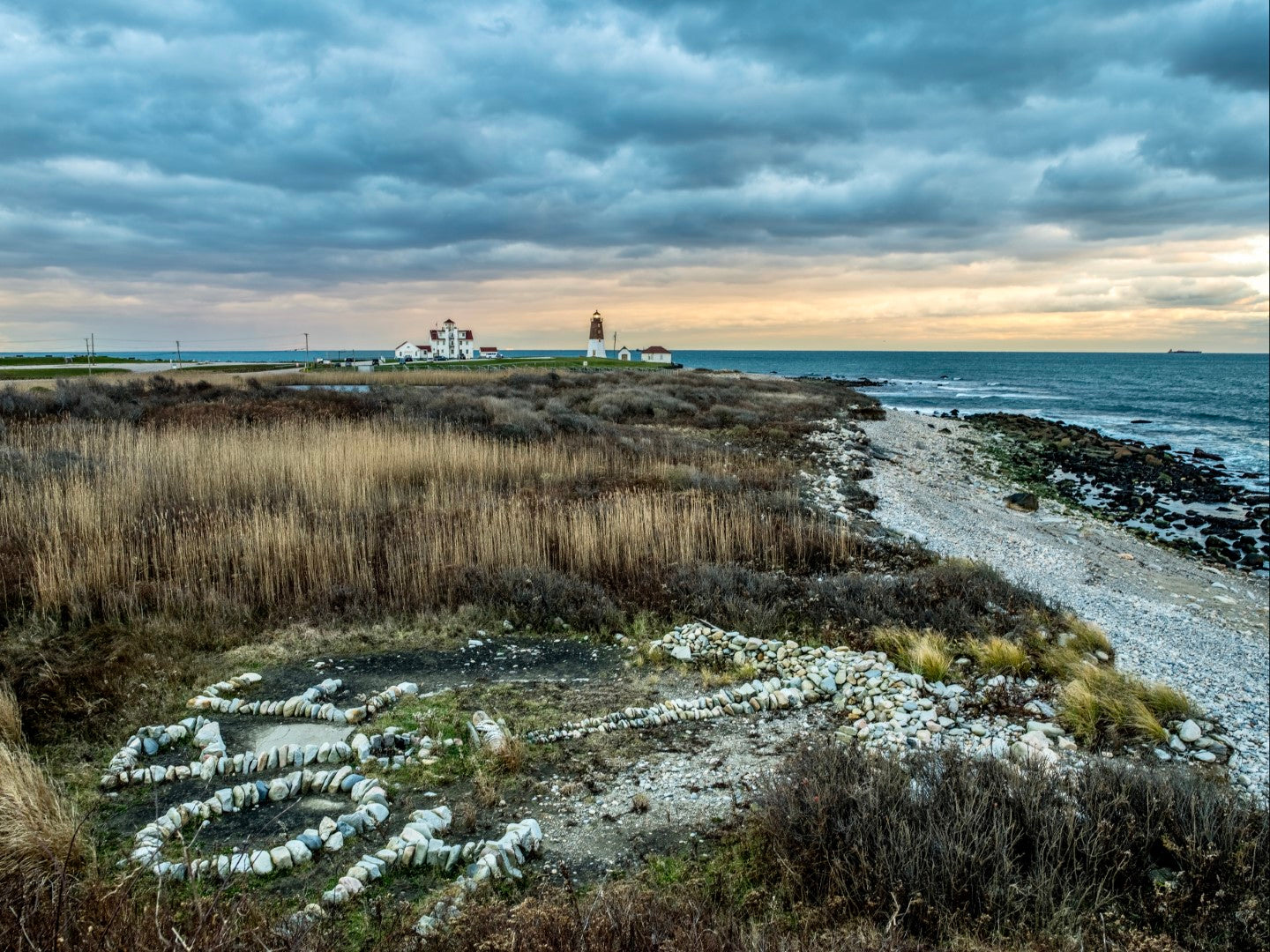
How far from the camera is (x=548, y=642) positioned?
760cm

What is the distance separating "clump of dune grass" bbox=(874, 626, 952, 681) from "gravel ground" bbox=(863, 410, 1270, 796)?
2.27 m

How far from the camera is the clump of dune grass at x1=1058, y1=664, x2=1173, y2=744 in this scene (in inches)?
236

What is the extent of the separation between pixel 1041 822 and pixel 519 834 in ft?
9.19

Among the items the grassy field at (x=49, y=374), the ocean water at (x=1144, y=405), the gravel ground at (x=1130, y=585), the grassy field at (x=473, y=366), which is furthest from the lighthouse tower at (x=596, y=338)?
the gravel ground at (x=1130, y=585)

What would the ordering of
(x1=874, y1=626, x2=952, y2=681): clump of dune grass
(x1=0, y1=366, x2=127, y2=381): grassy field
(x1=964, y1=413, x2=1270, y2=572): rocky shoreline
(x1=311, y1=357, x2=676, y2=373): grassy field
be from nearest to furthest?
(x1=874, y1=626, x2=952, y2=681): clump of dune grass
(x1=964, y1=413, x2=1270, y2=572): rocky shoreline
(x1=0, y1=366, x2=127, y2=381): grassy field
(x1=311, y1=357, x2=676, y2=373): grassy field

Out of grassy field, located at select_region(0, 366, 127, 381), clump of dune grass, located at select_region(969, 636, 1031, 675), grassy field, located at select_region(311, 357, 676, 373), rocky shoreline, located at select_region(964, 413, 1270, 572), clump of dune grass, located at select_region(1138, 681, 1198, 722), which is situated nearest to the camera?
clump of dune grass, located at select_region(1138, 681, 1198, 722)

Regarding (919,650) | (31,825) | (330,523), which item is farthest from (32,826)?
(919,650)

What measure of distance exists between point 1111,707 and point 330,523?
9.30 metres

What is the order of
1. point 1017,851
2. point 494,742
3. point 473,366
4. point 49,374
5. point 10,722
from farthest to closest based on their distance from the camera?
point 473,366
point 49,374
point 494,742
point 10,722
point 1017,851

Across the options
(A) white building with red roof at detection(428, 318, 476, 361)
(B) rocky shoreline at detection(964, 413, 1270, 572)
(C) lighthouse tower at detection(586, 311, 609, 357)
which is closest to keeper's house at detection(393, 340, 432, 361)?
(A) white building with red roof at detection(428, 318, 476, 361)

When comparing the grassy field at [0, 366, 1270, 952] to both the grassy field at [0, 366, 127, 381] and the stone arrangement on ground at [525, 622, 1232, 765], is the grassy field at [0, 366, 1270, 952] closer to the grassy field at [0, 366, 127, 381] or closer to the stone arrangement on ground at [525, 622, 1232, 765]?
the stone arrangement on ground at [525, 622, 1232, 765]

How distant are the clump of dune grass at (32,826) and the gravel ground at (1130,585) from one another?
7.89 m

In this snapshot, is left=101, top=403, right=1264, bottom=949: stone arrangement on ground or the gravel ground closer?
left=101, top=403, right=1264, bottom=949: stone arrangement on ground

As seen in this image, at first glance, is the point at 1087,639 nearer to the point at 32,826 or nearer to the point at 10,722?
the point at 32,826
